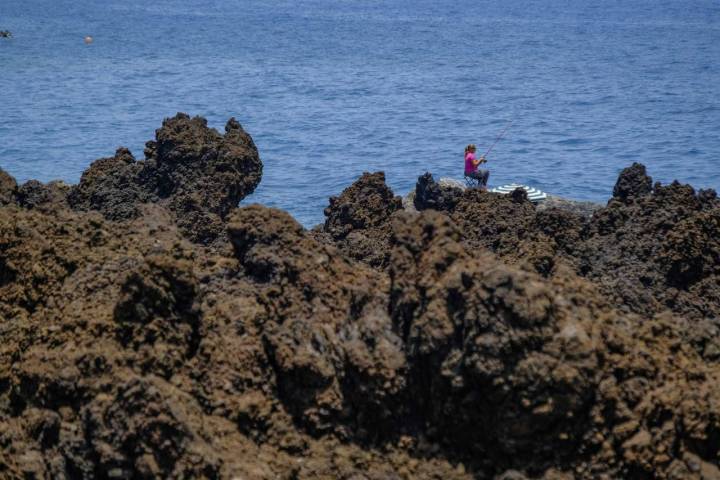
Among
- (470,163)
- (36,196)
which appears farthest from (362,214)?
(470,163)

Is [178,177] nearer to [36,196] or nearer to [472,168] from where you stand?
[36,196]

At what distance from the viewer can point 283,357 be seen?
483 centimetres

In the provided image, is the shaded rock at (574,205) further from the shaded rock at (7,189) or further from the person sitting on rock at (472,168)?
the shaded rock at (7,189)

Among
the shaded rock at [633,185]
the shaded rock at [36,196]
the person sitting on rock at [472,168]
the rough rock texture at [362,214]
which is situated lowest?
the shaded rock at [36,196]

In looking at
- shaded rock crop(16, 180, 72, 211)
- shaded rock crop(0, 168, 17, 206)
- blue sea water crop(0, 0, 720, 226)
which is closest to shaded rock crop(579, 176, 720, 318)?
shaded rock crop(16, 180, 72, 211)

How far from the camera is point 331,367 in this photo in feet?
15.7

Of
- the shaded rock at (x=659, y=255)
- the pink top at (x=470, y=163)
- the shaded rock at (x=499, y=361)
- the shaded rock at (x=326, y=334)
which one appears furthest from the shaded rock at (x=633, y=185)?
the pink top at (x=470, y=163)

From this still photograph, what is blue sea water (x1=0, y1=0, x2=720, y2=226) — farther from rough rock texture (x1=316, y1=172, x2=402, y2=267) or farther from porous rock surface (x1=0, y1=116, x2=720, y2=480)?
porous rock surface (x1=0, y1=116, x2=720, y2=480)

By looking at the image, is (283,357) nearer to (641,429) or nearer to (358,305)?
(358,305)

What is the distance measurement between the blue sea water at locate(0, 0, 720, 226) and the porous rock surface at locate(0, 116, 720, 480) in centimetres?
1612

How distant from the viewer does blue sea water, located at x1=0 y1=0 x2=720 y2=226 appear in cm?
2977

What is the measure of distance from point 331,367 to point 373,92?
41.8m

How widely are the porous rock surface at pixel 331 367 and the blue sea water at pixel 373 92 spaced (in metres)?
16.1

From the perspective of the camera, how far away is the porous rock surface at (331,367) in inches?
167
